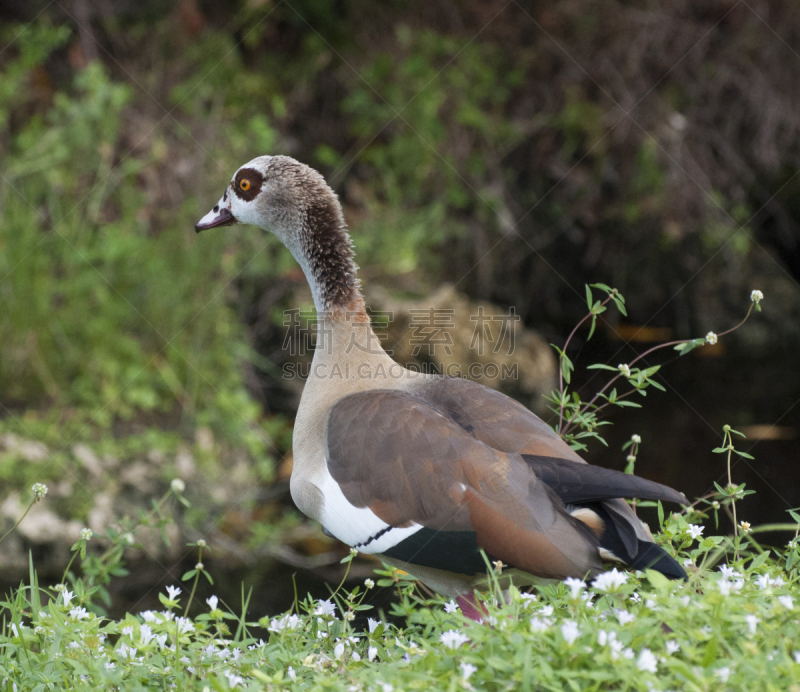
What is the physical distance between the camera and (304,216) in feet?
9.52

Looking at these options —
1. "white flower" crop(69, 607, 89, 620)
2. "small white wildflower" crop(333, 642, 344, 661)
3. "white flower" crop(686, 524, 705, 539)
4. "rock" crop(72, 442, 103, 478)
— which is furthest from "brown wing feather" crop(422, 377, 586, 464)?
"rock" crop(72, 442, 103, 478)

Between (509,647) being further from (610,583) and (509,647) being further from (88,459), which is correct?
(88,459)

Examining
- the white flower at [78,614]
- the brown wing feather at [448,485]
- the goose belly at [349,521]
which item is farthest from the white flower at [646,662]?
the white flower at [78,614]

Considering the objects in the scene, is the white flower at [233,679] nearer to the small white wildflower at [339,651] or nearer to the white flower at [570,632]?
the small white wildflower at [339,651]

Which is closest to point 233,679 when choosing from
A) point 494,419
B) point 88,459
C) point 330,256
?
point 494,419

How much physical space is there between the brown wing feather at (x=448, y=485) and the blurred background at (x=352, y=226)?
1.87 metres

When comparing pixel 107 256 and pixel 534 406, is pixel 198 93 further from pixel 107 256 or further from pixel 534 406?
pixel 534 406

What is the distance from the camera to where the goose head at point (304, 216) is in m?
2.83

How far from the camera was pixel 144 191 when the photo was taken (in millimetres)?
5883

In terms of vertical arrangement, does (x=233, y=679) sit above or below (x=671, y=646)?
below

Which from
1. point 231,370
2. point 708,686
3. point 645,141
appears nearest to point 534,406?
point 231,370

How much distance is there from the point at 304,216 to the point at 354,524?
1151 millimetres

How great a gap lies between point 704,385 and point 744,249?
1.76 m

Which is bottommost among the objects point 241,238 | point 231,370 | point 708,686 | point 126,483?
point 126,483
